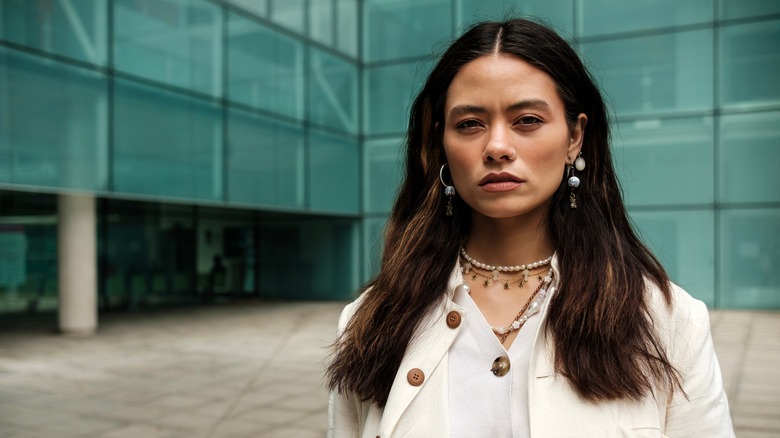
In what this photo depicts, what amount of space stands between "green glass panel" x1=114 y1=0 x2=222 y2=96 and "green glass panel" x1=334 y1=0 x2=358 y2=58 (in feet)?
12.4

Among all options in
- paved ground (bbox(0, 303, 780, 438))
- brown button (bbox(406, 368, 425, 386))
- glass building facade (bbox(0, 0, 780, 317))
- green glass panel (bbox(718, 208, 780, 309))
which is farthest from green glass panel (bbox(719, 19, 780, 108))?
brown button (bbox(406, 368, 425, 386))

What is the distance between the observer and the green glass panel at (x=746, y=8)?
42.6 ft

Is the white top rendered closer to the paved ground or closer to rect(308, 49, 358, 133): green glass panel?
the paved ground

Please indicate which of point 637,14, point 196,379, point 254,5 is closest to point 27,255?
point 254,5

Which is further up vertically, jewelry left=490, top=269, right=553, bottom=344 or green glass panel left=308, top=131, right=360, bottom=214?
green glass panel left=308, top=131, right=360, bottom=214

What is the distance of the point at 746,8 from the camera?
13.2 meters

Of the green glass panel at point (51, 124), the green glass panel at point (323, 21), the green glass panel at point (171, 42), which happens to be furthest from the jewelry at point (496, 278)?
the green glass panel at point (323, 21)

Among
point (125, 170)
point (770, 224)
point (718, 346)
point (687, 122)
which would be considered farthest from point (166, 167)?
point (770, 224)

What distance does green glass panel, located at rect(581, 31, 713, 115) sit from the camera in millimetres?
13492

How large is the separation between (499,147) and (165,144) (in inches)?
418

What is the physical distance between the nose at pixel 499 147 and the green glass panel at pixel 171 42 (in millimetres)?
10424

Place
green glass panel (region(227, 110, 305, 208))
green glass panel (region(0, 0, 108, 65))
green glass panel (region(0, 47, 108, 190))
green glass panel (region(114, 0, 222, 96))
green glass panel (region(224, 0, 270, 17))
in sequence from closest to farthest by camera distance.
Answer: green glass panel (region(0, 47, 108, 190)), green glass panel (region(0, 0, 108, 65)), green glass panel (region(114, 0, 222, 96)), green glass panel (region(227, 110, 305, 208)), green glass panel (region(224, 0, 270, 17))

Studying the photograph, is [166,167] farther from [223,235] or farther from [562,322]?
[562,322]

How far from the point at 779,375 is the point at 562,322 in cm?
697
